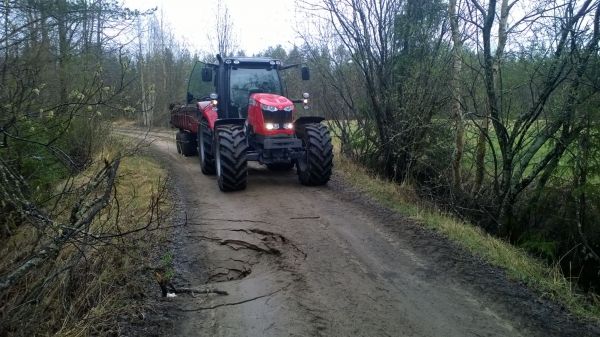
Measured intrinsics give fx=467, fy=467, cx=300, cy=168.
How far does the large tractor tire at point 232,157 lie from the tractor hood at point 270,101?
66cm

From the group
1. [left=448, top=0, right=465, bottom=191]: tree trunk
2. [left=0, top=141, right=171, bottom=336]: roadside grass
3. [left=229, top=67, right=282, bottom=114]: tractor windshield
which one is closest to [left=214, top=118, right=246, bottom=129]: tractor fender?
[left=229, top=67, right=282, bottom=114]: tractor windshield

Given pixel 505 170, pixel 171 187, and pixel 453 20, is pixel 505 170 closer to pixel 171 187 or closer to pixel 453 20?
pixel 453 20

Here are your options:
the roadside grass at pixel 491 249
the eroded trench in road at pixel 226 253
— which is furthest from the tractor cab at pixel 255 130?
the eroded trench in road at pixel 226 253

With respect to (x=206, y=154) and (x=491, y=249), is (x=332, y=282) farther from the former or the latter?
(x=206, y=154)

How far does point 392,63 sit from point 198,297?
21.4 feet

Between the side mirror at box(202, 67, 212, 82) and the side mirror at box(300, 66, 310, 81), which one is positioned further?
the side mirror at box(202, 67, 212, 82)

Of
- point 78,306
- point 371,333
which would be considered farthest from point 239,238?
point 371,333

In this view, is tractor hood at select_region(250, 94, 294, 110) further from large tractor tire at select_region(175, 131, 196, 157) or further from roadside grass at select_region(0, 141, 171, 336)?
large tractor tire at select_region(175, 131, 196, 157)

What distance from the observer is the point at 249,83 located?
30.8ft

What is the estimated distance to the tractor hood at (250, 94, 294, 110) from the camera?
813 centimetres

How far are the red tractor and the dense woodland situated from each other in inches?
59.8

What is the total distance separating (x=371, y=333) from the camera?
3539 millimetres

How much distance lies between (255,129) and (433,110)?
339 centimetres

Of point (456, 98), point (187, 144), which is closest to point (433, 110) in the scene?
point (456, 98)
